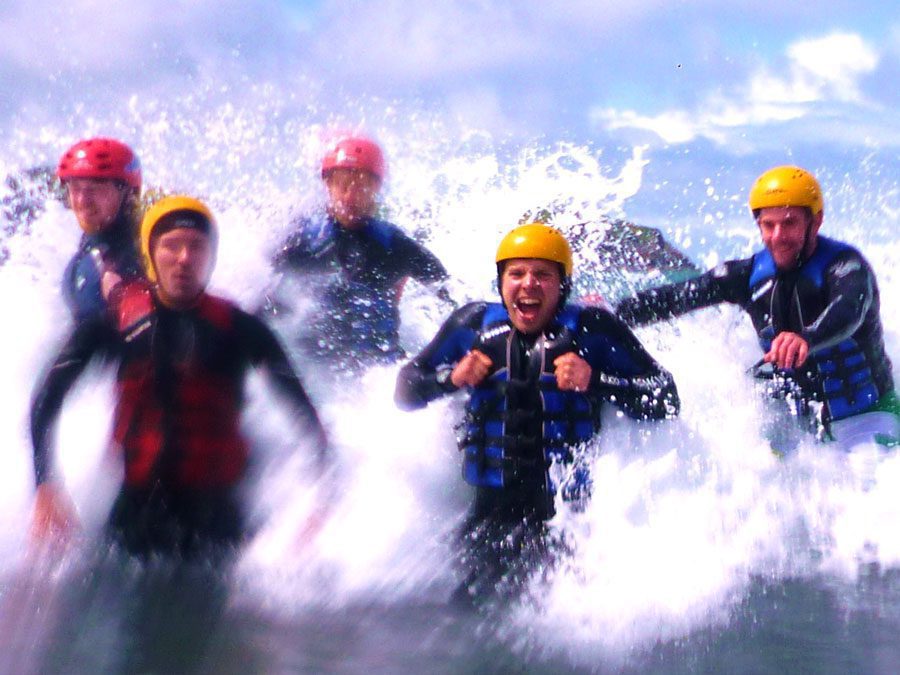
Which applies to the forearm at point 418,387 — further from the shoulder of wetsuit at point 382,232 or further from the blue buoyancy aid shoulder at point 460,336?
the shoulder of wetsuit at point 382,232

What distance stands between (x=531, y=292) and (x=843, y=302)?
7.30 feet

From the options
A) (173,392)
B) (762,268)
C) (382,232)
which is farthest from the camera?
Answer: (382,232)

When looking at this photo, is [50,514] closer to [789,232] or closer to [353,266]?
[353,266]

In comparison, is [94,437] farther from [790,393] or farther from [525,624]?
[790,393]

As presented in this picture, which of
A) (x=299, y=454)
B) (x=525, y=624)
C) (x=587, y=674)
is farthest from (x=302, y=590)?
(x=587, y=674)

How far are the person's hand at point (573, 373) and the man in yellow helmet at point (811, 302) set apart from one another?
4.96 feet

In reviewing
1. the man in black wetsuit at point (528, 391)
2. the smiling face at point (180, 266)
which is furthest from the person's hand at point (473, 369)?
the smiling face at point (180, 266)

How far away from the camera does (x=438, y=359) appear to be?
6488mm

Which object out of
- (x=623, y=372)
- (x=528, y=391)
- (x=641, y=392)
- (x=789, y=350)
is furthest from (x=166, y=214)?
(x=789, y=350)

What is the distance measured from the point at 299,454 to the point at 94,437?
1.39 meters

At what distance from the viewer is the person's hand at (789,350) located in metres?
6.89

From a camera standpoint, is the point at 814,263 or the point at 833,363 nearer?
the point at 814,263

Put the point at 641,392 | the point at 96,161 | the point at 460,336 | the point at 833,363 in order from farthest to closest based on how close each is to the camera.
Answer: the point at 833,363
the point at 96,161
the point at 460,336
the point at 641,392

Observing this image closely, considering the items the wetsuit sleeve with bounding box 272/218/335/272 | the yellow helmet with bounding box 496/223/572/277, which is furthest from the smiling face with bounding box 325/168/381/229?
the yellow helmet with bounding box 496/223/572/277
